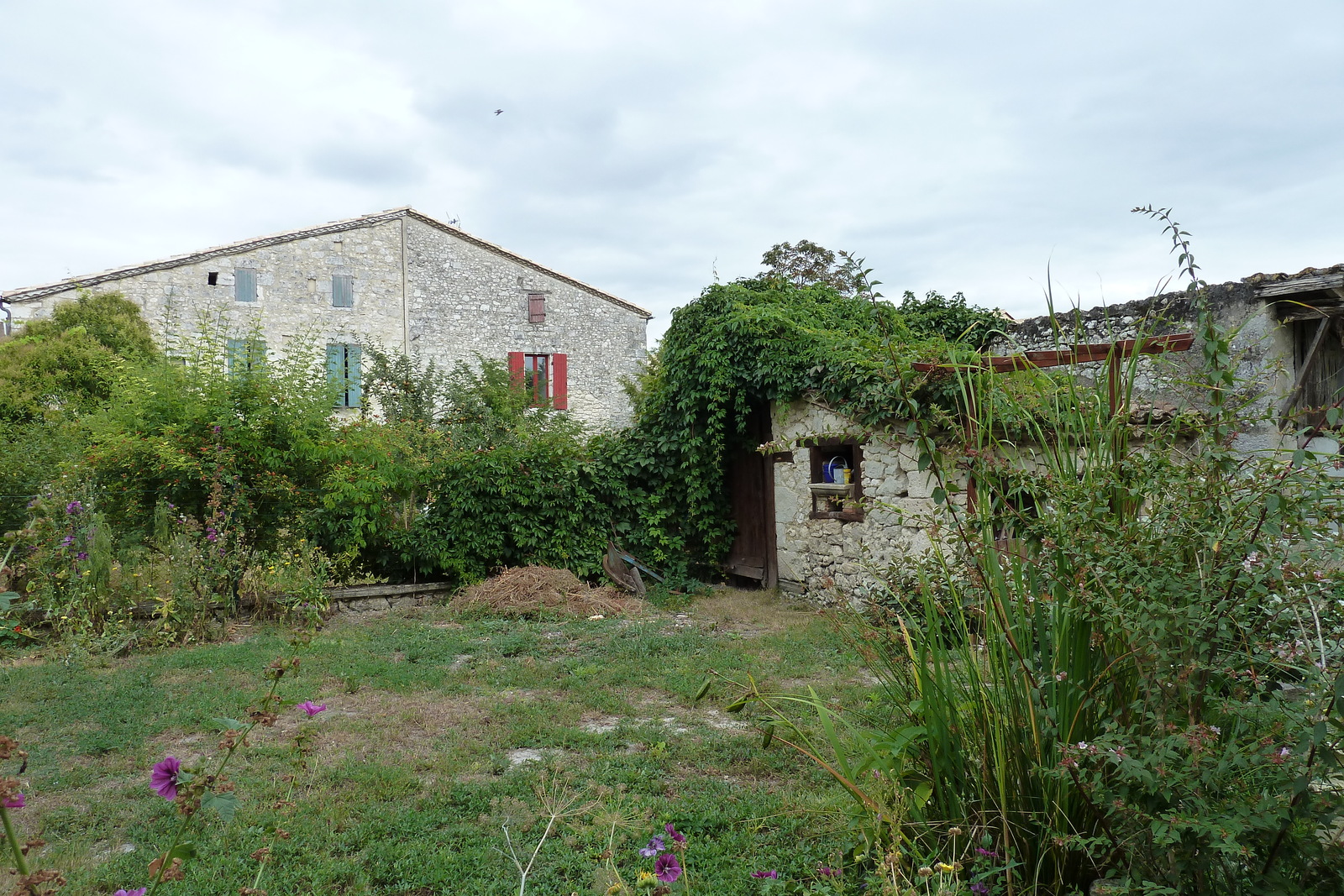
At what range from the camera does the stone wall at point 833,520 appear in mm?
7711

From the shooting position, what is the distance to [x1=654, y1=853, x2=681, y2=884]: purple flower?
67.2 inches

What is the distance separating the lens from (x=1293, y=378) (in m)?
6.49

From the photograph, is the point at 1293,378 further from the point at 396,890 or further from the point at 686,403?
the point at 396,890

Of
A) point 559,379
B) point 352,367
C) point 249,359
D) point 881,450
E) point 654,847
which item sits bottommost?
point 654,847

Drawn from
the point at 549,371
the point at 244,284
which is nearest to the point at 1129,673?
the point at 549,371

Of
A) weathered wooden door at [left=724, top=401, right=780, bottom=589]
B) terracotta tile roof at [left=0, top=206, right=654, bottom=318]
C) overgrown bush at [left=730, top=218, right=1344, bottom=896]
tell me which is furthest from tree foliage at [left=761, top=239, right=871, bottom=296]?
overgrown bush at [left=730, top=218, right=1344, bottom=896]

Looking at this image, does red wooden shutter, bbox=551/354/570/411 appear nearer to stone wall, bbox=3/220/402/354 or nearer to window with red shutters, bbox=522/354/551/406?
window with red shutters, bbox=522/354/551/406

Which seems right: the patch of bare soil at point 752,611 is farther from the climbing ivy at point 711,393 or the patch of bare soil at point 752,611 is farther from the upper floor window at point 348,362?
the upper floor window at point 348,362

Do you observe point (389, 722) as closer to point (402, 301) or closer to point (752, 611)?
point (752, 611)

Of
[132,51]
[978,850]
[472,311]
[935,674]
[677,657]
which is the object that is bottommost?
[677,657]

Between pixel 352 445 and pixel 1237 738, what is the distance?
8.02 metres

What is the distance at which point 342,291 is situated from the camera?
1728 cm

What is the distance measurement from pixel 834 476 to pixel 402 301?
12.4 metres

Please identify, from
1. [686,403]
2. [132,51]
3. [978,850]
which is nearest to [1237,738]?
[978,850]
